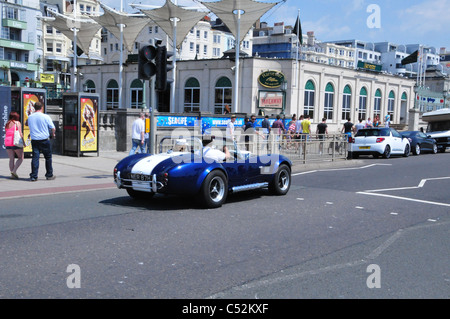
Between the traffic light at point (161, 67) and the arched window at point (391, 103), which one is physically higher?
the arched window at point (391, 103)

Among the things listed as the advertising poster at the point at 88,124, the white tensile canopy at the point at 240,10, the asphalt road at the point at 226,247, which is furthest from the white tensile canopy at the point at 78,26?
the asphalt road at the point at 226,247

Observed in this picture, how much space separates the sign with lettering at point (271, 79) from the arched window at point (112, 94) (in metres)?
17.9

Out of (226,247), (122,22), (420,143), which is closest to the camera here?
(226,247)

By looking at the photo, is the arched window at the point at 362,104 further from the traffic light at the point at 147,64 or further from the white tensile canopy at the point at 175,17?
the traffic light at the point at 147,64

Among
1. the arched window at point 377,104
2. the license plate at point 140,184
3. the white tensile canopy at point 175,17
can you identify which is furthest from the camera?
the arched window at point 377,104

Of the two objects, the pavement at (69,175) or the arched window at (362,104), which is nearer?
the pavement at (69,175)

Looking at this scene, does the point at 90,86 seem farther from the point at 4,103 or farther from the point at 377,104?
the point at 4,103

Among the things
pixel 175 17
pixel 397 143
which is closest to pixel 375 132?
pixel 397 143

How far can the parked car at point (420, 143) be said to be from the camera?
83.7 feet

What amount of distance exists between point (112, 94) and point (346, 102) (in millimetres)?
24732

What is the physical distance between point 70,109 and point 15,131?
5967mm

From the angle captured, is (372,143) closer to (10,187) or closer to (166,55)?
(166,55)

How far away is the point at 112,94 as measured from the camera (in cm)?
5128

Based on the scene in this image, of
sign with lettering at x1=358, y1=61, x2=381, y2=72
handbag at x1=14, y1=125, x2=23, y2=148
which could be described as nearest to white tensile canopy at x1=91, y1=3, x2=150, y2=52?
sign with lettering at x1=358, y1=61, x2=381, y2=72
